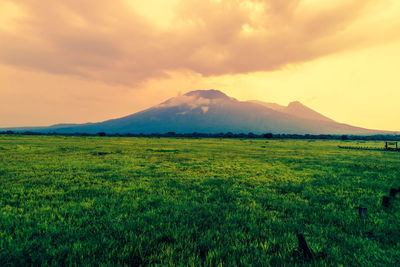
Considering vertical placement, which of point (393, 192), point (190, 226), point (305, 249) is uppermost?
point (393, 192)

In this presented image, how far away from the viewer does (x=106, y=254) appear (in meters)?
3.92

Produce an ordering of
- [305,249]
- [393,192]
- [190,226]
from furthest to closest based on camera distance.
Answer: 1. [190,226]
2. [305,249]
3. [393,192]

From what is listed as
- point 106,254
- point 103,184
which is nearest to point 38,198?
point 103,184

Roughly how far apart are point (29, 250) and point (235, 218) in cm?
541

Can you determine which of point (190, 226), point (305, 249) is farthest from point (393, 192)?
point (190, 226)

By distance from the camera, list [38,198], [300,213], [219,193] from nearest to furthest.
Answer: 1. [300,213]
2. [38,198]
3. [219,193]

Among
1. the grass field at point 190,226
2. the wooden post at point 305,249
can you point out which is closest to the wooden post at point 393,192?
the grass field at point 190,226

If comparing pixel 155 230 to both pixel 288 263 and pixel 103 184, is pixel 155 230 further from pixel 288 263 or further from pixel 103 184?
pixel 103 184

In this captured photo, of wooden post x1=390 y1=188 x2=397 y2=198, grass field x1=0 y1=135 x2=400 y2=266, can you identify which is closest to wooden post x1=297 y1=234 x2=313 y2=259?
grass field x1=0 y1=135 x2=400 y2=266

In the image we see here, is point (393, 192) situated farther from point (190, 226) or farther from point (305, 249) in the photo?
point (190, 226)

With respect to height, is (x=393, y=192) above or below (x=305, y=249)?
above

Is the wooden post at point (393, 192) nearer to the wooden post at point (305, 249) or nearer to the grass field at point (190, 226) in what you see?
the grass field at point (190, 226)

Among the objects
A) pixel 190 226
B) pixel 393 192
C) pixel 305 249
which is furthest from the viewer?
pixel 190 226

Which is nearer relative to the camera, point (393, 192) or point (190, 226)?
point (393, 192)
